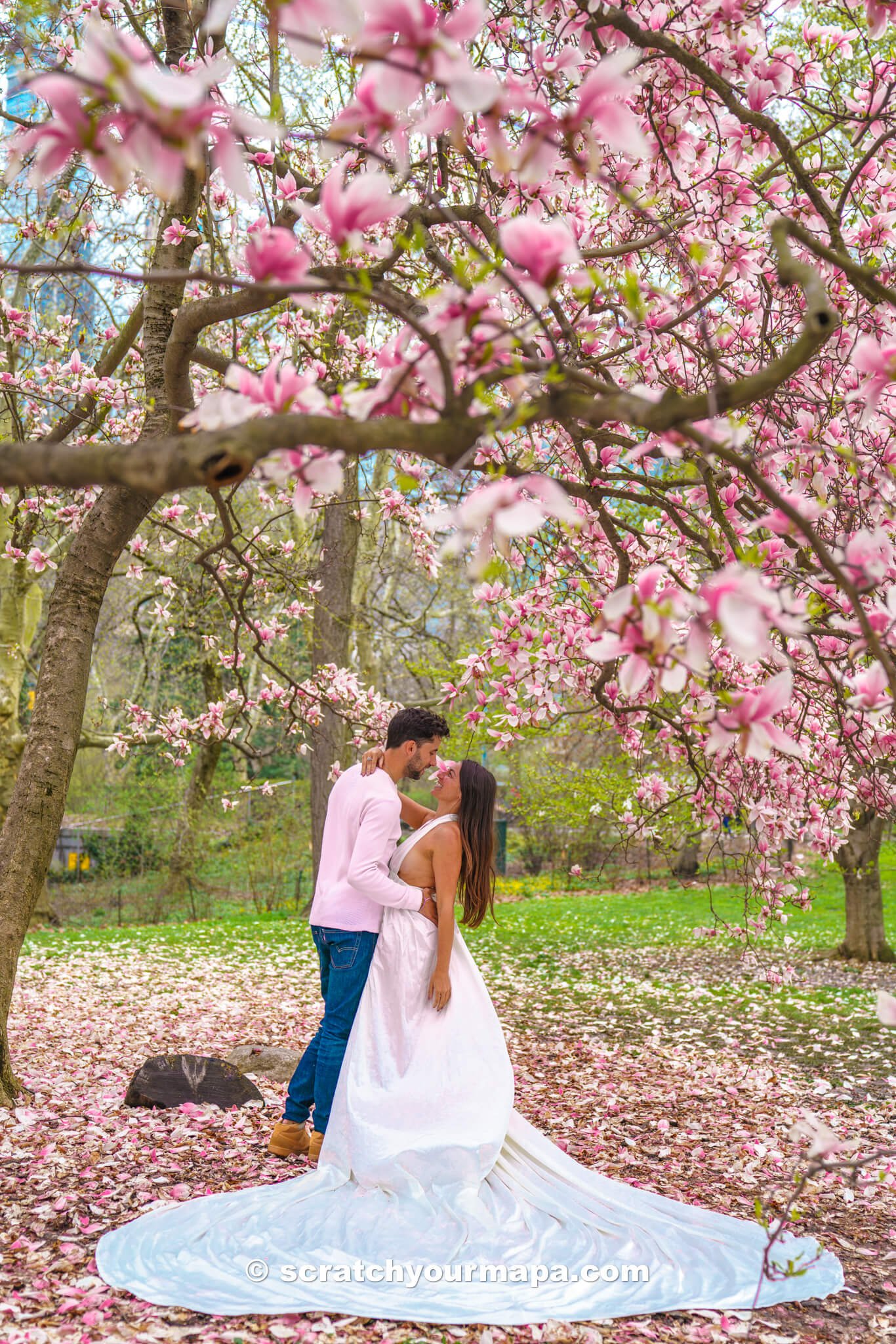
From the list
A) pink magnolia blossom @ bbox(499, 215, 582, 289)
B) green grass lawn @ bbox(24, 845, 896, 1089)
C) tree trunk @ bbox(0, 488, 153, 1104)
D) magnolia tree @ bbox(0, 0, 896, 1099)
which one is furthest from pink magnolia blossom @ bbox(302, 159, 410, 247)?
green grass lawn @ bbox(24, 845, 896, 1089)

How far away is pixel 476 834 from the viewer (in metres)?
3.78

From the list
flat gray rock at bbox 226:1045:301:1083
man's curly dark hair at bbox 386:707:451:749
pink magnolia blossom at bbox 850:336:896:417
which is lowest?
flat gray rock at bbox 226:1045:301:1083

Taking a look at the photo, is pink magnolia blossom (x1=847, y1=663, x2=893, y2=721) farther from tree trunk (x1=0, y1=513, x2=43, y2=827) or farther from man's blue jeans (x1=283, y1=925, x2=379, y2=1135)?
tree trunk (x1=0, y1=513, x2=43, y2=827)

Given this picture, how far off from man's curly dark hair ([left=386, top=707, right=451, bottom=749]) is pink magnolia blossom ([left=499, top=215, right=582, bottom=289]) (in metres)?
2.60

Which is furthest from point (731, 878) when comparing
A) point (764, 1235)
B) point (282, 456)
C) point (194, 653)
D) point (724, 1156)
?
point (282, 456)

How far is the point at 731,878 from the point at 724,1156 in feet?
42.3

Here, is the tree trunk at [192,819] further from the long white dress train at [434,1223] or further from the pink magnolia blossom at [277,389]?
the pink magnolia blossom at [277,389]

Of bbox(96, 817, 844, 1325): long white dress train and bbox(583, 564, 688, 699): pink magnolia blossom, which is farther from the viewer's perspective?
bbox(96, 817, 844, 1325): long white dress train

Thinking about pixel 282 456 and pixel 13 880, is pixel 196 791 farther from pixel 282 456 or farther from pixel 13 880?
pixel 282 456

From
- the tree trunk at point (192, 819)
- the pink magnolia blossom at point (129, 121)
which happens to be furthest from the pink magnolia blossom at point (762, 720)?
the tree trunk at point (192, 819)

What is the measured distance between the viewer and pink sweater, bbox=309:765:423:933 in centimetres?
362

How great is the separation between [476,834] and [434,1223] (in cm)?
125

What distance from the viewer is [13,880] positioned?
13.4 feet

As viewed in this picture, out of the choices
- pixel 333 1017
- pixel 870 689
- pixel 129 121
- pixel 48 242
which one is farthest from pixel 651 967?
pixel 129 121
